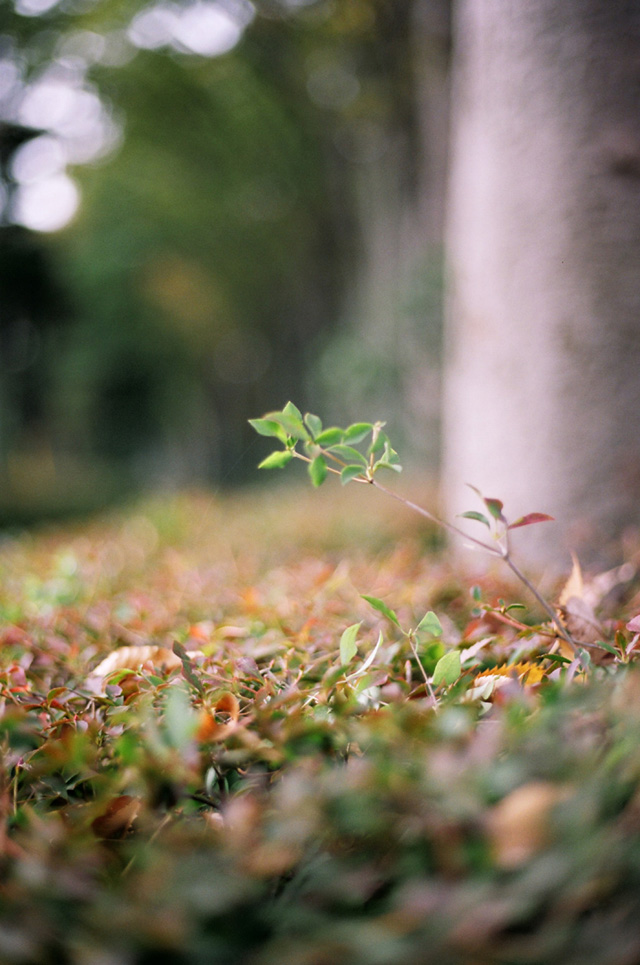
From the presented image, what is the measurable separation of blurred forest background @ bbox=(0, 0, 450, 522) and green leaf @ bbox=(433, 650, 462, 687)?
6081 mm

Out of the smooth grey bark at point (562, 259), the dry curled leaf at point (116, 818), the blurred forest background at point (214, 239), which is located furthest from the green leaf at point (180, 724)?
the blurred forest background at point (214, 239)

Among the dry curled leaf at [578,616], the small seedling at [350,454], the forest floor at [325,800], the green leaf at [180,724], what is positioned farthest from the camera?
the dry curled leaf at [578,616]

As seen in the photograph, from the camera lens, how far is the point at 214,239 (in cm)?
1620

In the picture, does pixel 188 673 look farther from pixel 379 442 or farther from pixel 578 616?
pixel 578 616

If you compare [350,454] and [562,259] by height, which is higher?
[562,259]

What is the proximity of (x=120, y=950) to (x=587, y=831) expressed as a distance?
384 millimetres

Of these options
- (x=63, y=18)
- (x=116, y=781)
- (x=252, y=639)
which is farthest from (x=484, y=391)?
(x=63, y=18)

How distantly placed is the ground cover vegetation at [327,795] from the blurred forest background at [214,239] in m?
6.01

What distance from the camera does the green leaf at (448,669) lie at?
824mm

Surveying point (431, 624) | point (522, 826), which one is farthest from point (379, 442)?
point (522, 826)

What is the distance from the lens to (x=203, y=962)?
48 cm

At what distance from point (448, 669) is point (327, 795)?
12.6 inches

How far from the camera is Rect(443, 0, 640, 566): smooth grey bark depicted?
1746 mm

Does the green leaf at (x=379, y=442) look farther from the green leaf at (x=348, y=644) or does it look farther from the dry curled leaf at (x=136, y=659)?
the dry curled leaf at (x=136, y=659)
